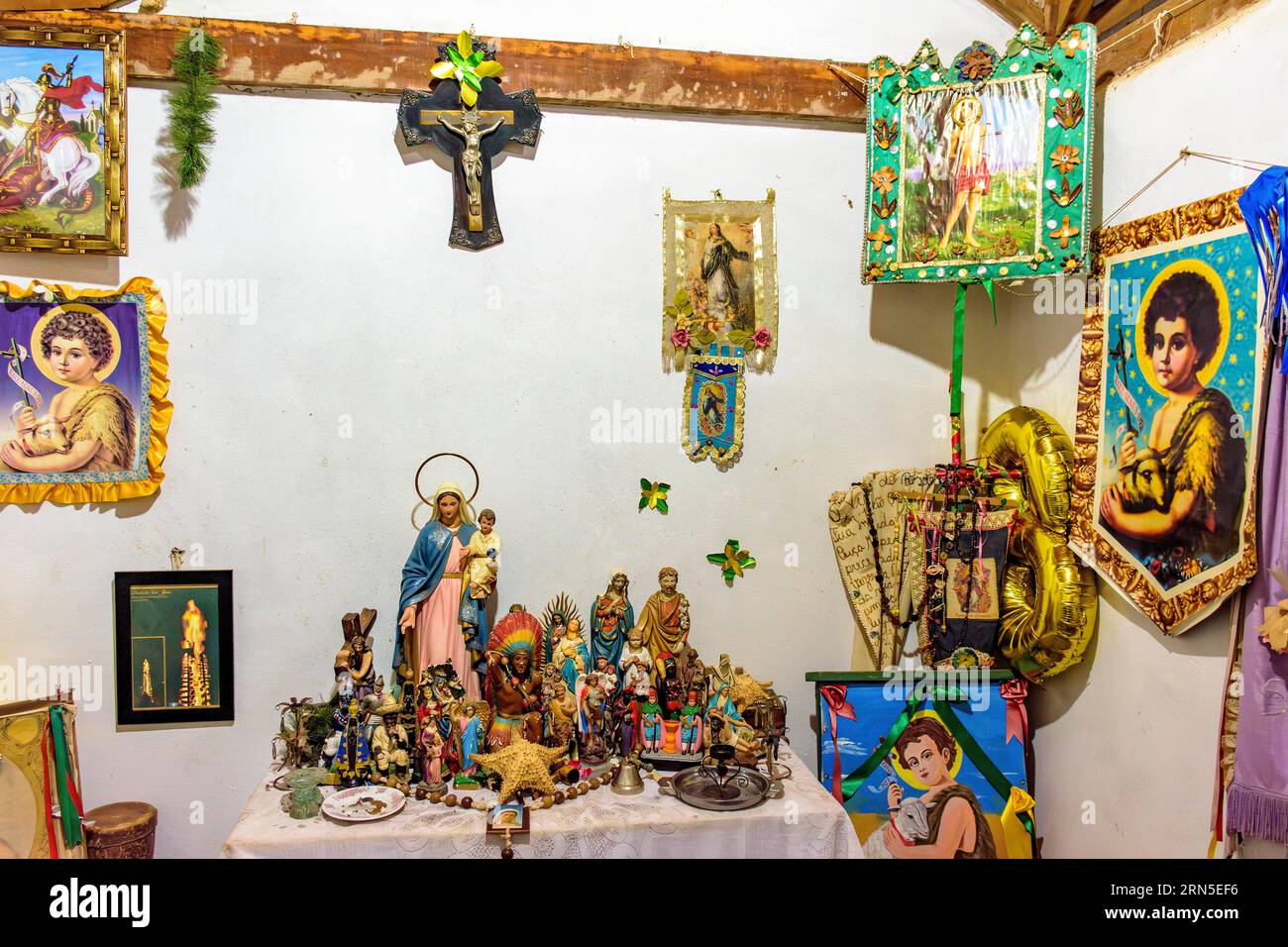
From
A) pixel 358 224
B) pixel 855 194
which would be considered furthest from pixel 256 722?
pixel 855 194

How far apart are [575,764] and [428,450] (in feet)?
4.79

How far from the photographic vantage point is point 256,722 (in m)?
3.71

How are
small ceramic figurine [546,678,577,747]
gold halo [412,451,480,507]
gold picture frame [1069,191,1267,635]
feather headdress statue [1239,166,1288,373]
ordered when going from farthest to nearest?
1. gold halo [412,451,480,507]
2. small ceramic figurine [546,678,577,747]
3. gold picture frame [1069,191,1267,635]
4. feather headdress statue [1239,166,1288,373]

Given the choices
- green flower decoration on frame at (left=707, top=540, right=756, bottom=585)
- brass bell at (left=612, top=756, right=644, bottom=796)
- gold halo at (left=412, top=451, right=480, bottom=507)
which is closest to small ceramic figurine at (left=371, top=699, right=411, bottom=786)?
brass bell at (left=612, top=756, right=644, bottom=796)

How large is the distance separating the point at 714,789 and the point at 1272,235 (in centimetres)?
262

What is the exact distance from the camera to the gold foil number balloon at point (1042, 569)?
3494mm

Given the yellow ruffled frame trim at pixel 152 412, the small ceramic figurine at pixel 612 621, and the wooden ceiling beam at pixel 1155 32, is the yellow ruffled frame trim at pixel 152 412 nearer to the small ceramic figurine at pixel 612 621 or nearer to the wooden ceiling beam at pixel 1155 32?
the small ceramic figurine at pixel 612 621

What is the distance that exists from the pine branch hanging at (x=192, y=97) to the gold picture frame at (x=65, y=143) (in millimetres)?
213

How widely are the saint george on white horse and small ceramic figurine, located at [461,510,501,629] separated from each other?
204cm

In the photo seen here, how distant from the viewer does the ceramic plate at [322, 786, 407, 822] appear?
3.01 metres

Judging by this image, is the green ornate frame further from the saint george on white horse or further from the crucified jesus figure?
the saint george on white horse

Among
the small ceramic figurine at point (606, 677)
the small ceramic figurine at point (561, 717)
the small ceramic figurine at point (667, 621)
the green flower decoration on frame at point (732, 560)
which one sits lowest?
the small ceramic figurine at point (561, 717)

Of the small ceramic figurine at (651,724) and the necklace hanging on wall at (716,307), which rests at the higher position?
the necklace hanging on wall at (716,307)

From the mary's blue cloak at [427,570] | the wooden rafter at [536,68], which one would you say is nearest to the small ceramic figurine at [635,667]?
the mary's blue cloak at [427,570]
